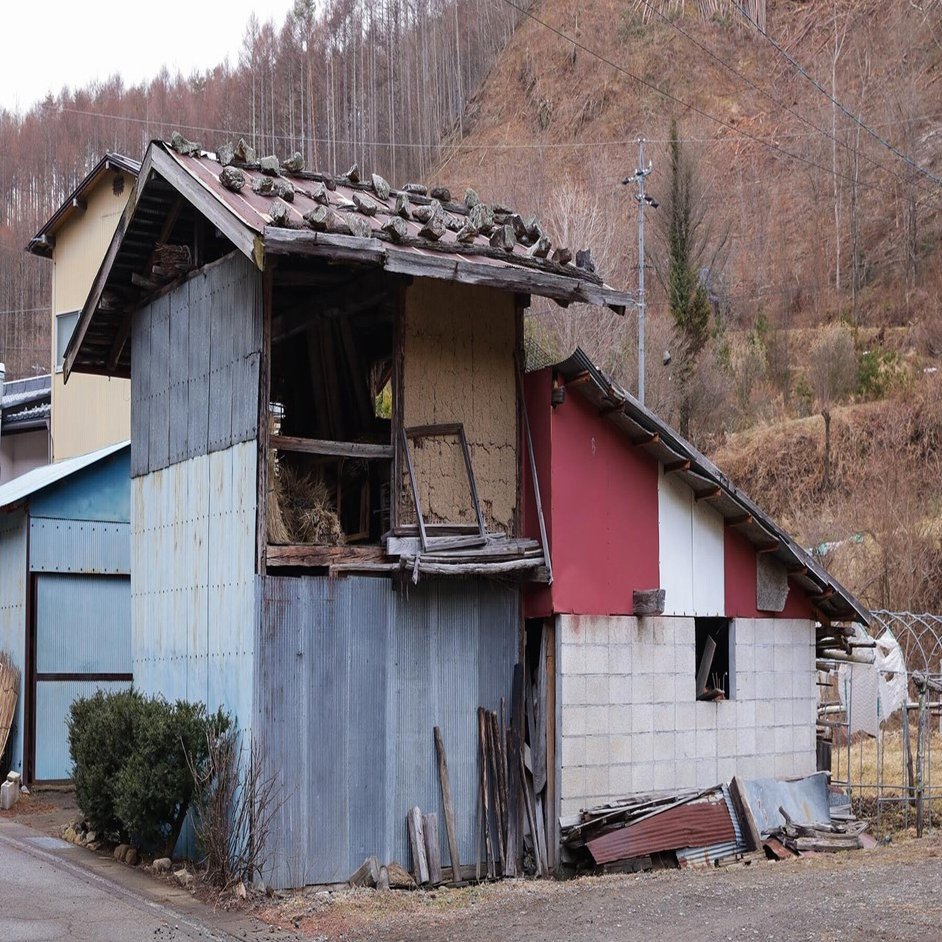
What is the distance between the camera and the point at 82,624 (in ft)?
62.4

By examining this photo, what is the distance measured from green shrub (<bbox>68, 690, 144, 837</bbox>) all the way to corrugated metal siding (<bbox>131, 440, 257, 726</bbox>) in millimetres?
643

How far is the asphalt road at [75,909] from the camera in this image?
10.9 meters

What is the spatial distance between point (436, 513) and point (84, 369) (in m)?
6.16

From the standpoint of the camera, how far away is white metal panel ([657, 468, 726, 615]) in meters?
15.0

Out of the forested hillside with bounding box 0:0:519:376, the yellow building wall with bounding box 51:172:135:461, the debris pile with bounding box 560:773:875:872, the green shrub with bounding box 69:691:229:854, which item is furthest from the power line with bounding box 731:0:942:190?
the forested hillside with bounding box 0:0:519:376

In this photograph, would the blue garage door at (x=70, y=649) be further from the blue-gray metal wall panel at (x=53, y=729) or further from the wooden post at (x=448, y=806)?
the wooden post at (x=448, y=806)

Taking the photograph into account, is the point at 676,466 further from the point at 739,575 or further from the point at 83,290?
the point at 83,290

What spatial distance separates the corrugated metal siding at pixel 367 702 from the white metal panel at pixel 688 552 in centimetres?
212

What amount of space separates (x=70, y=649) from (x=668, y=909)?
10619mm

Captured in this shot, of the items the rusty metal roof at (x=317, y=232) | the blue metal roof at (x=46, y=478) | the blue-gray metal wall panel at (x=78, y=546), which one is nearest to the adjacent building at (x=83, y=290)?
the blue metal roof at (x=46, y=478)

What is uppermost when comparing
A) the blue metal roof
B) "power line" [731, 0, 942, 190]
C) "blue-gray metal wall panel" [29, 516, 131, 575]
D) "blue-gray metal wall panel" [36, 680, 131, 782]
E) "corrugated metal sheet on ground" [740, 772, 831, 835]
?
"power line" [731, 0, 942, 190]

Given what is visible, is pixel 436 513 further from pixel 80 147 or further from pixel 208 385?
pixel 80 147

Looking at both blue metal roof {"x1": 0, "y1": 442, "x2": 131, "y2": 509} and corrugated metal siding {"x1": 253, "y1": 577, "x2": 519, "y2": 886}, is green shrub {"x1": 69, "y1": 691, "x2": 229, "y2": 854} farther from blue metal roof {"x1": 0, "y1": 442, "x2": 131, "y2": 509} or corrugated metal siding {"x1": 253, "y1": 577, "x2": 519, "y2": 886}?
blue metal roof {"x1": 0, "y1": 442, "x2": 131, "y2": 509}

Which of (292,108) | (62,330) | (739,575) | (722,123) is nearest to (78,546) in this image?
(62,330)
